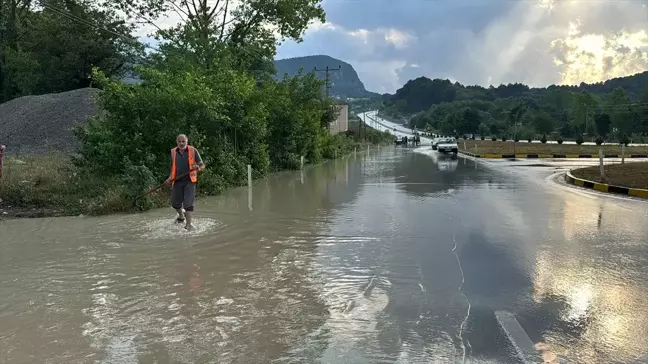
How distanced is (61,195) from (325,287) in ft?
30.4

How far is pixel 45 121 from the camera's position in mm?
30219

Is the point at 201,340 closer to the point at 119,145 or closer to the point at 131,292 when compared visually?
the point at 131,292

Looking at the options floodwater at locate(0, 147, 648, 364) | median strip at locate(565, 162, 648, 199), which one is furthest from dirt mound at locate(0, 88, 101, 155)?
median strip at locate(565, 162, 648, 199)

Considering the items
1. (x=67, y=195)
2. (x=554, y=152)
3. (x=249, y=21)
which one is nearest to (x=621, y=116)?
(x=554, y=152)

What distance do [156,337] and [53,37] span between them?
4391 cm

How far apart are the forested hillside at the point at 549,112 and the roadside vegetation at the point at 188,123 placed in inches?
1681

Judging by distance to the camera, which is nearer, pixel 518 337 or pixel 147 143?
pixel 518 337

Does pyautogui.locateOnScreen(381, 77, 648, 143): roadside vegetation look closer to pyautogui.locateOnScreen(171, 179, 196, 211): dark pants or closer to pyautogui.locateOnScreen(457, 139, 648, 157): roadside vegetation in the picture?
pyautogui.locateOnScreen(457, 139, 648, 157): roadside vegetation

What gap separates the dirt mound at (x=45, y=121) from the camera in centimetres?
2755

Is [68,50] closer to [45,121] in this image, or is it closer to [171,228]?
[45,121]

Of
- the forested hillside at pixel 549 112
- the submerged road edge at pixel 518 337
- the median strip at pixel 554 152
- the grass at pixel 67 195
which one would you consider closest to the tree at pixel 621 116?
the forested hillside at pixel 549 112

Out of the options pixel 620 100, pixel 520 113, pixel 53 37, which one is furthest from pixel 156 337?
pixel 520 113

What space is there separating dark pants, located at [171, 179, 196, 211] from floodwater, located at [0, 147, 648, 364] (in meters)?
0.54

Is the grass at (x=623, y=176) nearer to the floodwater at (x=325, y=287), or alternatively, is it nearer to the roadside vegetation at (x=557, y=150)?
the floodwater at (x=325, y=287)
